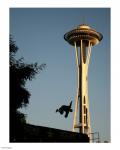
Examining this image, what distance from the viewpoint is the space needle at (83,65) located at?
25.5 metres

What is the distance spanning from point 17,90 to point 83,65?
56.1 feet

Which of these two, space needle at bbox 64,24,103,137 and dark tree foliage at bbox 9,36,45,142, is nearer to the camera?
dark tree foliage at bbox 9,36,45,142

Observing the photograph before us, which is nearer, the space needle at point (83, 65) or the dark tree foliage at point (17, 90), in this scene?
the dark tree foliage at point (17, 90)

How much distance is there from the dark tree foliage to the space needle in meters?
16.1

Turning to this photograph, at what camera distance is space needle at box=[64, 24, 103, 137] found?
2547 centimetres

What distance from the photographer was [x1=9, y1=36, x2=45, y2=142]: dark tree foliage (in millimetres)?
8172

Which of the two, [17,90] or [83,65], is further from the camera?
[83,65]

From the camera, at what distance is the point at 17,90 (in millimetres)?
8555

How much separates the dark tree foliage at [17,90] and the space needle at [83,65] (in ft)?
52.9
